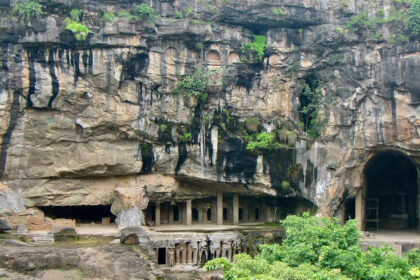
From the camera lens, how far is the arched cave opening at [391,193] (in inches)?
1323

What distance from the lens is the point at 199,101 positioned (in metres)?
30.3

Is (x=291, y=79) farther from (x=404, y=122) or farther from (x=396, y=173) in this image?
(x=396, y=173)

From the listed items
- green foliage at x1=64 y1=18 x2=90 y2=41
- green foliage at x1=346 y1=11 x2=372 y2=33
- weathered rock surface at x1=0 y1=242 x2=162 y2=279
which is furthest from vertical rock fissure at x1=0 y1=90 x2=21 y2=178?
green foliage at x1=346 y1=11 x2=372 y2=33

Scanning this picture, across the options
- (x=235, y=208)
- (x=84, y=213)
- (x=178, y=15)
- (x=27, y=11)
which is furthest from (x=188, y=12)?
(x=84, y=213)

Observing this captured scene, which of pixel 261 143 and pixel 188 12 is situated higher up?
pixel 188 12

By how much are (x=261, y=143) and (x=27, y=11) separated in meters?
13.3

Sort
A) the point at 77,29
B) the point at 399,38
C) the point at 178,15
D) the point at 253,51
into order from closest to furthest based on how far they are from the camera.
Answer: the point at 77,29
the point at 399,38
the point at 178,15
the point at 253,51

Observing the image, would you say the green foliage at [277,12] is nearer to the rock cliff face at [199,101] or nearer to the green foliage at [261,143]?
the rock cliff face at [199,101]

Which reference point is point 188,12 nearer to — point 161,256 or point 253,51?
point 253,51

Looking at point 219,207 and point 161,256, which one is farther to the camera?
point 219,207

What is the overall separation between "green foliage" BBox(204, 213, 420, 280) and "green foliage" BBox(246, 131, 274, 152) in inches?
334

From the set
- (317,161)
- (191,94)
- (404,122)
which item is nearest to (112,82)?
(191,94)

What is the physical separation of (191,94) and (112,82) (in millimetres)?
4139

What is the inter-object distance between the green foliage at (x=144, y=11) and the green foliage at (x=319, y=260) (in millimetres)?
13108
